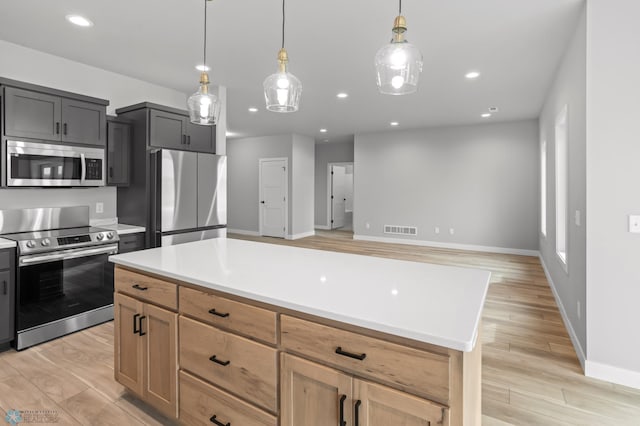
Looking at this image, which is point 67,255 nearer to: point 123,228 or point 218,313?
point 123,228

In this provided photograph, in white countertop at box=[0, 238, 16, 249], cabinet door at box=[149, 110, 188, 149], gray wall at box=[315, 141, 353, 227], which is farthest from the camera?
gray wall at box=[315, 141, 353, 227]

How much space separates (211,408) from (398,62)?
1.84m

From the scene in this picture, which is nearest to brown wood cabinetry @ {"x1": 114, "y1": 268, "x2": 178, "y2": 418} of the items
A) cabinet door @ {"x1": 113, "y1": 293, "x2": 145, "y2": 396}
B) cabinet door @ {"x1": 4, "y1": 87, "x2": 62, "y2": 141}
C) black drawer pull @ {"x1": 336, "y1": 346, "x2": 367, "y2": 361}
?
cabinet door @ {"x1": 113, "y1": 293, "x2": 145, "y2": 396}

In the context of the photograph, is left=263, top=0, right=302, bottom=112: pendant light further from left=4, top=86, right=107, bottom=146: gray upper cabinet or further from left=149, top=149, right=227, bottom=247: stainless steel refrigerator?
left=4, top=86, right=107, bottom=146: gray upper cabinet

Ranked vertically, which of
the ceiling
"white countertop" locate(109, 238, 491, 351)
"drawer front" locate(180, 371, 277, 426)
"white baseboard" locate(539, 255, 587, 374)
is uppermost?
the ceiling

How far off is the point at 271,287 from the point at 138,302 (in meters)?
0.94

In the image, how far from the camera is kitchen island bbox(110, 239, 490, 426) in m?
1.06

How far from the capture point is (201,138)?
428 cm

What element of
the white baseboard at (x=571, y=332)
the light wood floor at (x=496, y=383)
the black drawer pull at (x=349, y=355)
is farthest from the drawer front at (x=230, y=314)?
the white baseboard at (x=571, y=332)

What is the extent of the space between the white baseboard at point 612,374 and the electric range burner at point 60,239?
413 centimetres

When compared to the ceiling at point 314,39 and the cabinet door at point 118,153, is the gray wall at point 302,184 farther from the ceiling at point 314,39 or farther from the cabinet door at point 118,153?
the cabinet door at point 118,153

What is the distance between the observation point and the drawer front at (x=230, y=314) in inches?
53.9

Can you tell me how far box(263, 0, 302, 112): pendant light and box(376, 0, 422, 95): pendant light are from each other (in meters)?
0.52

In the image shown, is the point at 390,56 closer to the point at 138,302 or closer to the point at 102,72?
the point at 138,302
